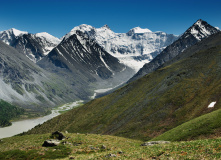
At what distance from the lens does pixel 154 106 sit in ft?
333

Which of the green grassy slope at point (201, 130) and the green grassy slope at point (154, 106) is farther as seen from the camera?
the green grassy slope at point (154, 106)

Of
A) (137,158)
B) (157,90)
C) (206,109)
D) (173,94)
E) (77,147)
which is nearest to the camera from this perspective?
(137,158)

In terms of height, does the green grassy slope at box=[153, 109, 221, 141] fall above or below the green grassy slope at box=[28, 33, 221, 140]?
below

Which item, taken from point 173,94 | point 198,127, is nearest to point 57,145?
point 198,127

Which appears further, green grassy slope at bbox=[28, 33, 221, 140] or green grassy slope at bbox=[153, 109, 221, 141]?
green grassy slope at bbox=[28, 33, 221, 140]

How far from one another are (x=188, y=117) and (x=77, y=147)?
167 feet

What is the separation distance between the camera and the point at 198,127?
4594cm

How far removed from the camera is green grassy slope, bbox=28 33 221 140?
81.6m

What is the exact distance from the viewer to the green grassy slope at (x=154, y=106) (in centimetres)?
8162

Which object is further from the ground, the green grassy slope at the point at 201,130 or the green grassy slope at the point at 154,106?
the green grassy slope at the point at 154,106

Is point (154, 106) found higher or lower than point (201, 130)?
higher

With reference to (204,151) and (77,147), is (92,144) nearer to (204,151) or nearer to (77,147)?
(77,147)

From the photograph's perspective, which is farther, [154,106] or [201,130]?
[154,106]

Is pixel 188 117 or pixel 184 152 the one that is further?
pixel 188 117
